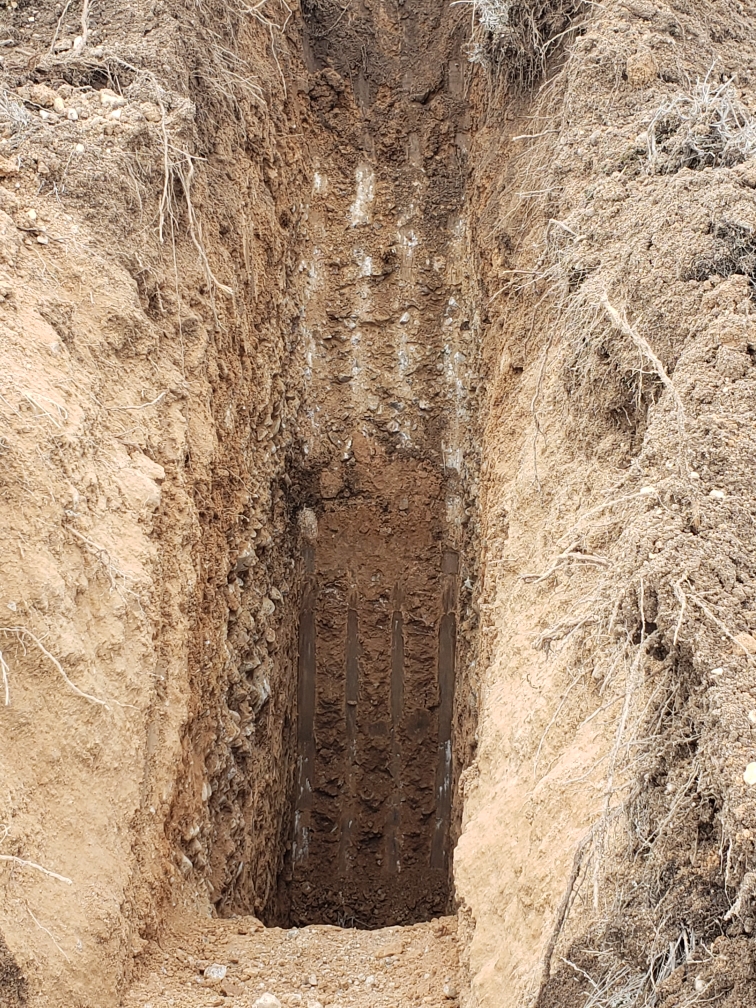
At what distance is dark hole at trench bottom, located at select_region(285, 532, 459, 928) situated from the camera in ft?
16.1

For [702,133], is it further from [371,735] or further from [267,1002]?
[371,735]

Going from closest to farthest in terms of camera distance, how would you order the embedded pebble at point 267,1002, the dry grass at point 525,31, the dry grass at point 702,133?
the embedded pebble at point 267,1002
the dry grass at point 702,133
the dry grass at point 525,31

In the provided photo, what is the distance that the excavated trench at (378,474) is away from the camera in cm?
486

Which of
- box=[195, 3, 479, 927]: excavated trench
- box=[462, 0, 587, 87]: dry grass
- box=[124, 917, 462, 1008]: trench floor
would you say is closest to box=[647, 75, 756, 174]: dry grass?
box=[462, 0, 587, 87]: dry grass

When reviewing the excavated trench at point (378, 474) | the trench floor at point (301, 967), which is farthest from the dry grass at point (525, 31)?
the trench floor at point (301, 967)

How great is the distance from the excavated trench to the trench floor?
1.49 m

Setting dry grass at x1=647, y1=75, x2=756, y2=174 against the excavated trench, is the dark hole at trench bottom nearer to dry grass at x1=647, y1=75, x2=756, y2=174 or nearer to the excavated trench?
the excavated trench

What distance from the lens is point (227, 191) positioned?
3.87 m

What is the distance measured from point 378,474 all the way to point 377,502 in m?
0.16

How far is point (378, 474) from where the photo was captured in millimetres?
5023

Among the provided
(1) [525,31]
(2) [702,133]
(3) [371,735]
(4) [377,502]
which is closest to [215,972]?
(3) [371,735]

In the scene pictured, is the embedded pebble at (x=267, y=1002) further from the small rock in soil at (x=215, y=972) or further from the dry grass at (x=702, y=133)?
the dry grass at (x=702, y=133)

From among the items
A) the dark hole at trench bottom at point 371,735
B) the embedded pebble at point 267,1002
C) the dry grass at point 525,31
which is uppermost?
the dry grass at point 525,31

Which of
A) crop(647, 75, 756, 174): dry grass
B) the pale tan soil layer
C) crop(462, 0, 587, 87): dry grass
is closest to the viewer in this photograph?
the pale tan soil layer
